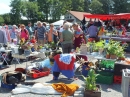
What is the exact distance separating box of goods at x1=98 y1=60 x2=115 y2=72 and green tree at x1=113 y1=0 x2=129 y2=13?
48254 millimetres

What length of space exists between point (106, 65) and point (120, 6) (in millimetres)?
50244

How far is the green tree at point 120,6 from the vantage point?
170 feet

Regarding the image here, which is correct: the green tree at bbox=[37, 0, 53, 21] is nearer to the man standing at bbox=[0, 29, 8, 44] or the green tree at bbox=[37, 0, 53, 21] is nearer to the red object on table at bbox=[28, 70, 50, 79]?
the man standing at bbox=[0, 29, 8, 44]

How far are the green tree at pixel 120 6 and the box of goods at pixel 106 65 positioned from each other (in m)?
48.3

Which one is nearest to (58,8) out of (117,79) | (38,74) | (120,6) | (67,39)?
(120,6)

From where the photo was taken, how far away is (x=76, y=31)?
7.09 metres

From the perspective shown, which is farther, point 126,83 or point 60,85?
point 60,85

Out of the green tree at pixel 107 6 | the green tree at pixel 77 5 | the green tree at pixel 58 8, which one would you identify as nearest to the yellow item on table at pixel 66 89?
the green tree at pixel 58 8

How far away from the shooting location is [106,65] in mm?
6012

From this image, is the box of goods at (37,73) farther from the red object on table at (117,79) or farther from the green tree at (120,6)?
the green tree at (120,6)

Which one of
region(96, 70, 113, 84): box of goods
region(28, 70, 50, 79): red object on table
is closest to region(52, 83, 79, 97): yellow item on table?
region(96, 70, 113, 84): box of goods

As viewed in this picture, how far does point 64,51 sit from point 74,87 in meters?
2.40

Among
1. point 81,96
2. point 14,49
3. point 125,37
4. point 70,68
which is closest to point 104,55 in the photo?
point 70,68

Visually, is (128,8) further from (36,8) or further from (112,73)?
(112,73)
